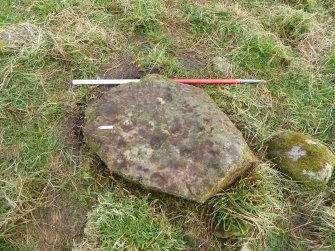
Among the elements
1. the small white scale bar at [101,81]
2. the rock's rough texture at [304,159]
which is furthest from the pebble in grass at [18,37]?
the rock's rough texture at [304,159]

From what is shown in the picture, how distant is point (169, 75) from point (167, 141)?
87 cm

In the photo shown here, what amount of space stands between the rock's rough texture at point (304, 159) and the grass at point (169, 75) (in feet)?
0.29

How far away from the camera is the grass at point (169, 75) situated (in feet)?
8.70

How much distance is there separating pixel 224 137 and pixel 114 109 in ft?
2.82

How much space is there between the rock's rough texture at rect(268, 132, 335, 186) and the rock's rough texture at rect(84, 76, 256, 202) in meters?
0.37

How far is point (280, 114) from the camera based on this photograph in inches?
135

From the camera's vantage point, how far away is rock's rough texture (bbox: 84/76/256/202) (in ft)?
8.66

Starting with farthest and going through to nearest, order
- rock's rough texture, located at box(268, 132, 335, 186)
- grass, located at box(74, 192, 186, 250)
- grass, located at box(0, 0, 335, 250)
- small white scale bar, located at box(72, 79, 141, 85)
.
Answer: small white scale bar, located at box(72, 79, 141, 85) → rock's rough texture, located at box(268, 132, 335, 186) → grass, located at box(0, 0, 335, 250) → grass, located at box(74, 192, 186, 250)

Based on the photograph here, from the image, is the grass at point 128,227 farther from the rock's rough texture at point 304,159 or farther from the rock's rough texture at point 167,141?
the rock's rough texture at point 304,159

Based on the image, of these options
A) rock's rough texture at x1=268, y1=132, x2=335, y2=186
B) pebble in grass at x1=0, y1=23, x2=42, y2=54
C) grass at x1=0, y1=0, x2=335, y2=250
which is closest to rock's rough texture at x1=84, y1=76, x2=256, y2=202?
grass at x1=0, y1=0, x2=335, y2=250

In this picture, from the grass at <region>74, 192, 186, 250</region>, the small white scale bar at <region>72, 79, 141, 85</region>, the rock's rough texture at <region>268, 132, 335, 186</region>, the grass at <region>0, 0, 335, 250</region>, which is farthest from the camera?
the small white scale bar at <region>72, 79, 141, 85</region>

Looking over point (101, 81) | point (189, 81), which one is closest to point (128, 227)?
point (101, 81)

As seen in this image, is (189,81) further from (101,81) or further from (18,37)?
(18,37)

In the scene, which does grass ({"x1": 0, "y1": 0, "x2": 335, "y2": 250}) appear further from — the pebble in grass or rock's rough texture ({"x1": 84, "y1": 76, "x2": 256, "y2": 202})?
rock's rough texture ({"x1": 84, "y1": 76, "x2": 256, "y2": 202})
